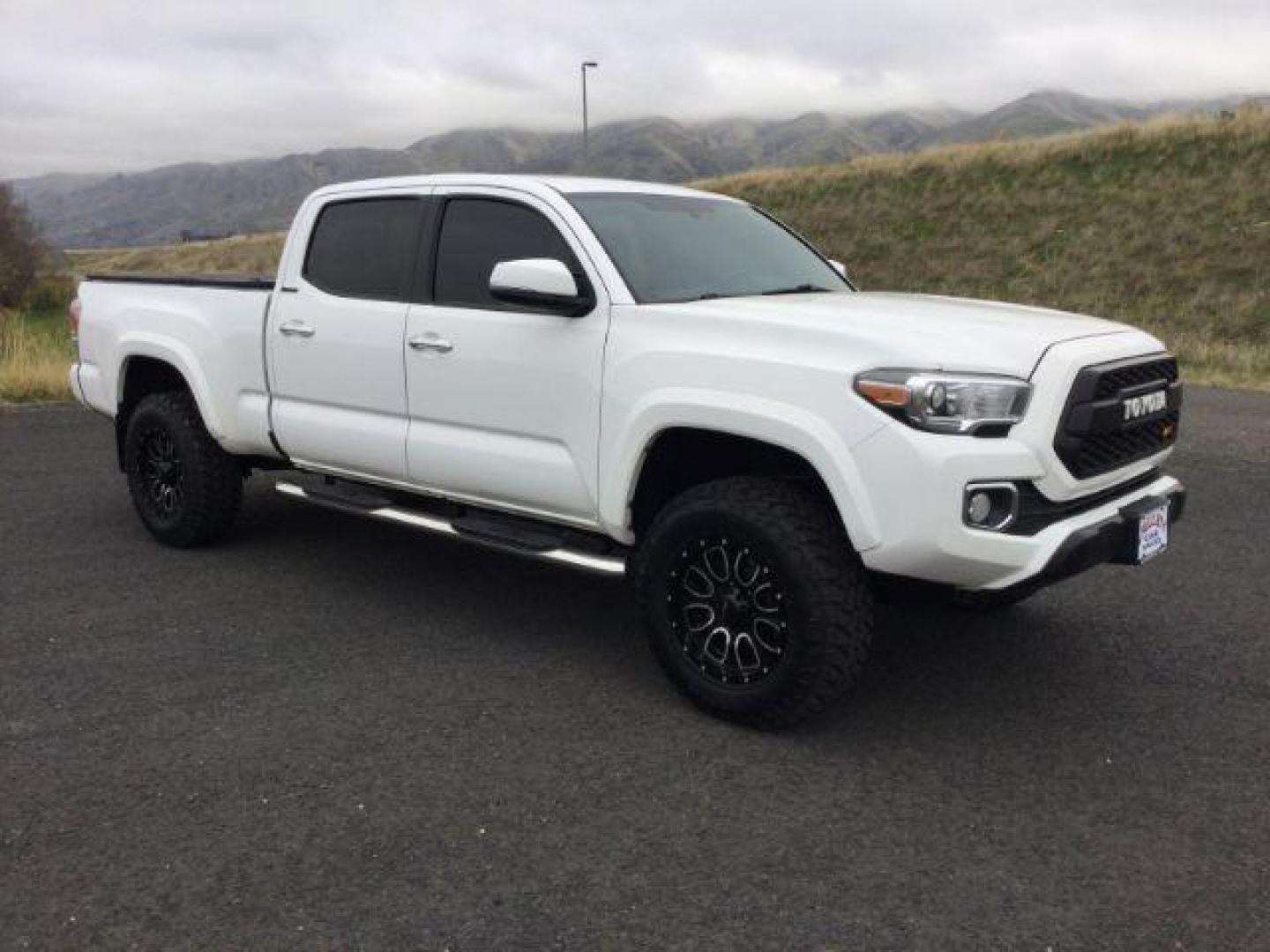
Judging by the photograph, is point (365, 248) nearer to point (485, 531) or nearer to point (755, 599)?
point (485, 531)

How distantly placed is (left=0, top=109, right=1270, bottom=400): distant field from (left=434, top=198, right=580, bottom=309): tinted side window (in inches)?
553

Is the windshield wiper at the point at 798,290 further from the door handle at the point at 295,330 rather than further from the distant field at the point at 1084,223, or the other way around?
the distant field at the point at 1084,223

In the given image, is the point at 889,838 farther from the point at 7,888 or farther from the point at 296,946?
the point at 7,888

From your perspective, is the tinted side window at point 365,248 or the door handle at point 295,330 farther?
the door handle at point 295,330

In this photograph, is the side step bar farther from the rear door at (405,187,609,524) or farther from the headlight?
the headlight

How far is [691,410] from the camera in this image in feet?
12.1

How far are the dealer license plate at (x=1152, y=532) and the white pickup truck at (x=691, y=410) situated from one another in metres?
0.01

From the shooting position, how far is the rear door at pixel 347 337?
15.4 feet

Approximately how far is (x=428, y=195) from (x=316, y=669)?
6.71 ft

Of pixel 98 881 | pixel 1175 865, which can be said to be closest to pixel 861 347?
pixel 1175 865

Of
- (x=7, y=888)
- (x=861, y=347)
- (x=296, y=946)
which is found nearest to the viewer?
(x=296, y=946)

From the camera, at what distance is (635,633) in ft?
15.5

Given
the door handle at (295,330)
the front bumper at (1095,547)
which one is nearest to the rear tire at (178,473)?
the door handle at (295,330)

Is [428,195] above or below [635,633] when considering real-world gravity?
above
